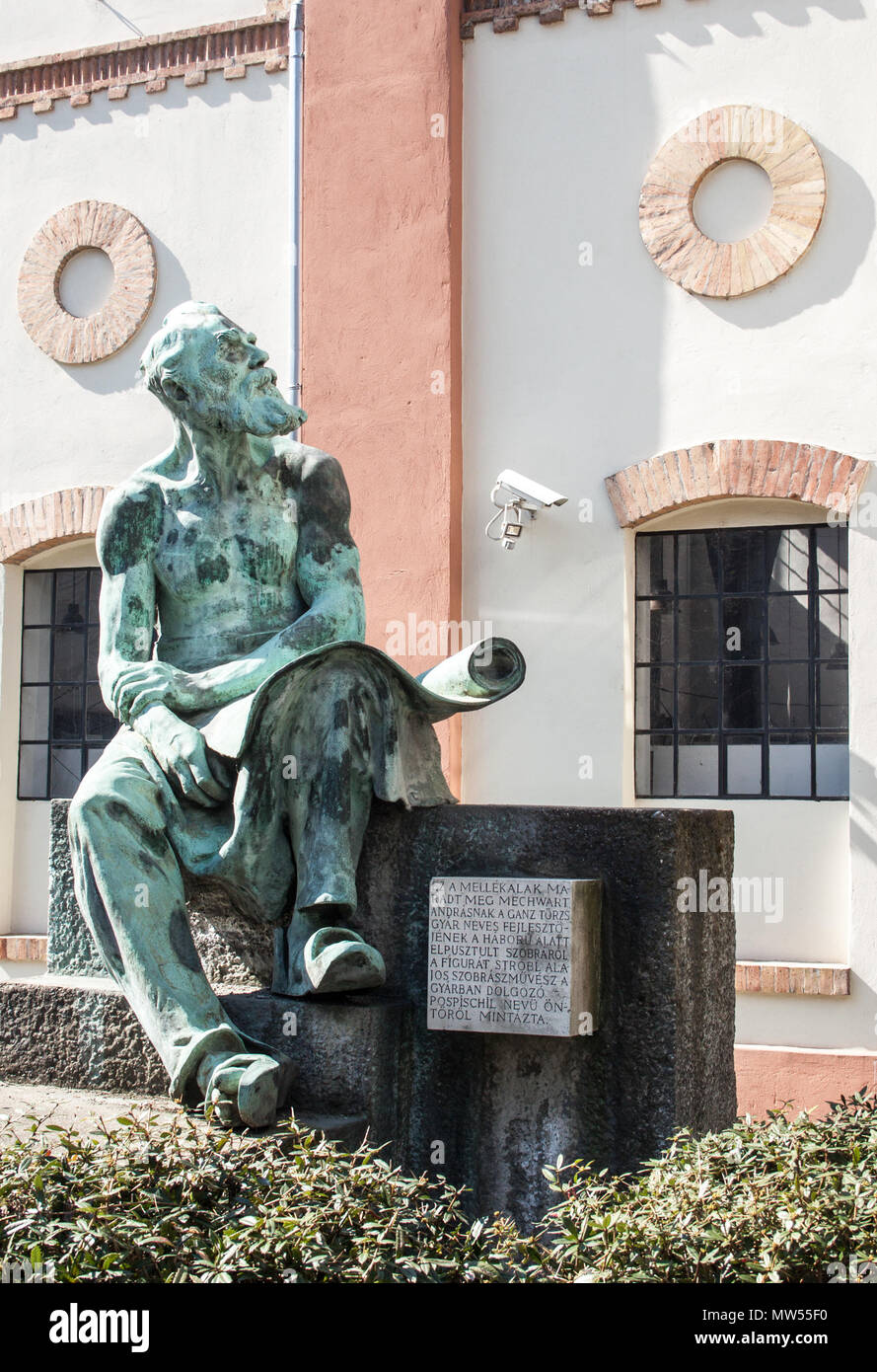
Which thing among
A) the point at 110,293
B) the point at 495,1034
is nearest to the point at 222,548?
the point at 495,1034

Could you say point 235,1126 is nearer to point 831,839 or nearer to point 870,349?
point 831,839

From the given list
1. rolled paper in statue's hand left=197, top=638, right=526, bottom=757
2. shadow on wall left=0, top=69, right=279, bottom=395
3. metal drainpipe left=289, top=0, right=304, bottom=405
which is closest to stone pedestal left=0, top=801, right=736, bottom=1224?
rolled paper in statue's hand left=197, top=638, right=526, bottom=757

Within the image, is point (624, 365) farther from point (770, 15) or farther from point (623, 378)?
point (770, 15)

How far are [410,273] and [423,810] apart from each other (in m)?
4.79

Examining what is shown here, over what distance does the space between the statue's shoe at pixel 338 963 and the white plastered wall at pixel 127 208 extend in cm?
538

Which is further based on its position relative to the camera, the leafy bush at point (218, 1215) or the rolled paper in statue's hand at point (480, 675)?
the rolled paper in statue's hand at point (480, 675)

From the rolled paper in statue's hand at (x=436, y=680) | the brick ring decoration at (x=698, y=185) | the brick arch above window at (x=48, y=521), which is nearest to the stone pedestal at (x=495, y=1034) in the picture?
the rolled paper in statue's hand at (x=436, y=680)

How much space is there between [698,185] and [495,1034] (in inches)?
203

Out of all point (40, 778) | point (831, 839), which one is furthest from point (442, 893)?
point (40, 778)

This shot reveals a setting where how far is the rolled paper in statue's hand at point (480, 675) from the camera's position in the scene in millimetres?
4191

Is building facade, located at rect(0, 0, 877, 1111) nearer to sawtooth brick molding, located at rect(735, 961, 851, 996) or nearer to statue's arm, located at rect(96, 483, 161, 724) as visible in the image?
sawtooth brick molding, located at rect(735, 961, 851, 996)

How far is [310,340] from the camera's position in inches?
340

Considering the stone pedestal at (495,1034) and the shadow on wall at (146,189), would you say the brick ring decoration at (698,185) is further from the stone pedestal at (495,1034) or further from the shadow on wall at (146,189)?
the stone pedestal at (495,1034)

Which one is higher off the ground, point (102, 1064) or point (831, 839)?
point (831, 839)
